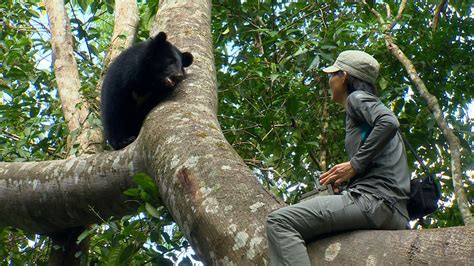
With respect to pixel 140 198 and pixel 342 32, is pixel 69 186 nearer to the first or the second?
pixel 140 198

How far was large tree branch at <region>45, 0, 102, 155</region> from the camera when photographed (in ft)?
16.1

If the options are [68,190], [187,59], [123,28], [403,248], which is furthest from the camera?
[123,28]

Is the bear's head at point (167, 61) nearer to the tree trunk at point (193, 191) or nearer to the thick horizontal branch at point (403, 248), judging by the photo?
the tree trunk at point (193, 191)

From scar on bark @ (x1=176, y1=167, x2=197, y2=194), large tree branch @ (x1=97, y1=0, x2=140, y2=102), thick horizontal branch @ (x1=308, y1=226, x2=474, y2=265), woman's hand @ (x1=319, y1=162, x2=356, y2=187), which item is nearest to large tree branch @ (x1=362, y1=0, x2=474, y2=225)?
woman's hand @ (x1=319, y1=162, x2=356, y2=187)

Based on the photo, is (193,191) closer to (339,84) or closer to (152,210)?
(152,210)

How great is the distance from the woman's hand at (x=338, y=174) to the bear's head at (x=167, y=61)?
1.77 meters

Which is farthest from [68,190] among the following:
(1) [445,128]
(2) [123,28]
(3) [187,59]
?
(1) [445,128]

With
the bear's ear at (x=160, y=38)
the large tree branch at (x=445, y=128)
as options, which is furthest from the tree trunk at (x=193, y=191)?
the large tree branch at (x=445, y=128)

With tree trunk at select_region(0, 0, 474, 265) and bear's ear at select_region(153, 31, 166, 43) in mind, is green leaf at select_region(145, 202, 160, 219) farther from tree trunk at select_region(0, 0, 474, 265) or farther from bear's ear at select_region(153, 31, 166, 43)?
bear's ear at select_region(153, 31, 166, 43)

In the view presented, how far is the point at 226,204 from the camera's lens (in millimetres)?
2363

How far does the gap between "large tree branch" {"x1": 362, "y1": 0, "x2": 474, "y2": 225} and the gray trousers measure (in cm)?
94

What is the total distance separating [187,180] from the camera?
8.68ft

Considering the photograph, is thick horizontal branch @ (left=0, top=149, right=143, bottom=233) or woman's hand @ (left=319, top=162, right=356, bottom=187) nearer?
woman's hand @ (left=319, top=162, right=356, bottom=187)

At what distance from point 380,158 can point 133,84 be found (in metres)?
2.84
